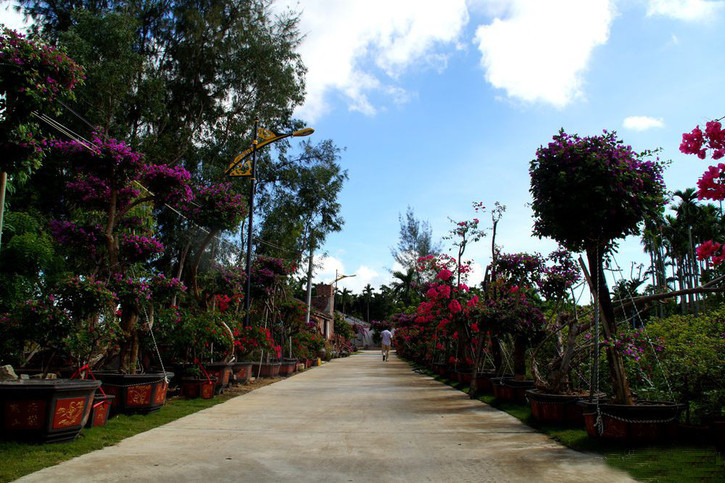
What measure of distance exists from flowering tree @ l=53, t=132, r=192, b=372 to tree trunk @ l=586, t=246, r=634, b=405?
18.7ft

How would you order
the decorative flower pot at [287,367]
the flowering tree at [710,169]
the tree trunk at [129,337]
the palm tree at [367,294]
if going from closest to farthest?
1. the flowering tree at [710,169]
2. the tree trunk at [129,337]
3. the decorative flower pot at [287,367]
4. the palm tree at [367,294]

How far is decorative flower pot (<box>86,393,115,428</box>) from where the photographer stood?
5629 millimetres

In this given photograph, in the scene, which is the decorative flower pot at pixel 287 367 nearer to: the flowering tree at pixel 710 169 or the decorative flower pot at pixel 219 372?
the decorative flower pot at pixel 219 372

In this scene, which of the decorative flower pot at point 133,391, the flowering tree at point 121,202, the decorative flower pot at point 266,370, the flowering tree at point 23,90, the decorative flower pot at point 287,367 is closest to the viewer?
the flowering tree at point 23,90

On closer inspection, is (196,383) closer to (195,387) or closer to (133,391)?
(195,387)

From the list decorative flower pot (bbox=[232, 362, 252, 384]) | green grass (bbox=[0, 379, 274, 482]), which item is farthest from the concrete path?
decorative flower pot (bbox=[232, 362, 252, 384])

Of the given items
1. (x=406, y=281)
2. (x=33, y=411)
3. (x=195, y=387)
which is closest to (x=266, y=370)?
(x=195, y=387)

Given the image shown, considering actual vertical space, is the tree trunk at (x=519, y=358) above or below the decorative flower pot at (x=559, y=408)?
above

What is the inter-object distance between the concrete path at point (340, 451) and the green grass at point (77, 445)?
5.3 inches

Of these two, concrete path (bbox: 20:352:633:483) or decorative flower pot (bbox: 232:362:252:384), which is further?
decorative flower pot (bbox: 232:362:252:384)

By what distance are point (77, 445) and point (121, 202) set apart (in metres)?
4.10

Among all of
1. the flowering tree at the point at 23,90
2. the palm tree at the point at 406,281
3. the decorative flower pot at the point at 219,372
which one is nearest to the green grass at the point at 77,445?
the decorative flower pot at the point at 219,372

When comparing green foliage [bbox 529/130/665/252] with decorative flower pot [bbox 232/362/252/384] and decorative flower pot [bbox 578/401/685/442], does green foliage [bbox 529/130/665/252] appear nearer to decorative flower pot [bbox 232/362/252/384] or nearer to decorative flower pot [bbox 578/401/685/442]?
decorative flower pot [bbox 578/401/685/442]

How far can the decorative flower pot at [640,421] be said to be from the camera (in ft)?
15.2
